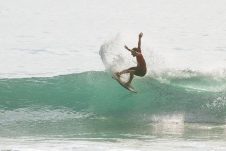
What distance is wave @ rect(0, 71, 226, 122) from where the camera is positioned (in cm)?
1598

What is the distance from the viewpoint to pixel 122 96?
16.8 metres

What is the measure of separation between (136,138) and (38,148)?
2039 mm

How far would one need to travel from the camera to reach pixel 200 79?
1772 cm

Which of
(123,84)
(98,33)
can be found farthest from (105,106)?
(98,33)

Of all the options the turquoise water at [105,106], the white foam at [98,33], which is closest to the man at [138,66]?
the turquoise water at [105,106]

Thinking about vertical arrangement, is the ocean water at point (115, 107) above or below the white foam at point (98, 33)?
below

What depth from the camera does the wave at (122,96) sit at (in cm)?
1598

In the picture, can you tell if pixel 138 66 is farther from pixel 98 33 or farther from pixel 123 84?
pixel 98 33

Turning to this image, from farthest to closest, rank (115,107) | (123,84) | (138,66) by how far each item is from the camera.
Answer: (115,107) → (123,84) → (138,66)

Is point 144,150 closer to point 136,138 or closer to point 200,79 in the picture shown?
point 136,138

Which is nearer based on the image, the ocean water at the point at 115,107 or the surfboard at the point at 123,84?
the ocean water at the point at 115,107

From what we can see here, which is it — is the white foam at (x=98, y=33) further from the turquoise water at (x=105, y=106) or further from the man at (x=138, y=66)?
the man at (x=138, y=66)

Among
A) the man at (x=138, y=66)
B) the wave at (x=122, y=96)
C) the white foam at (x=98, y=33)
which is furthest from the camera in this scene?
the white foam at (x=98, y=33)

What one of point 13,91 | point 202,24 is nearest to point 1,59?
point 13,91
